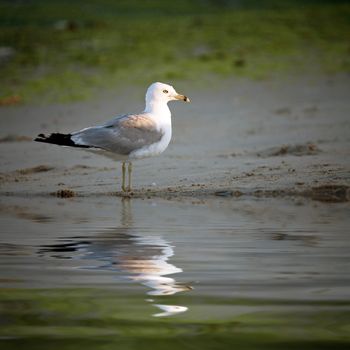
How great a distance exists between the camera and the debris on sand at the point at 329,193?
33.9 ft

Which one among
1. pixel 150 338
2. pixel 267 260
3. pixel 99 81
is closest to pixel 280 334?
pixel 150 338

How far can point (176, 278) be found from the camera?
597 centimetres

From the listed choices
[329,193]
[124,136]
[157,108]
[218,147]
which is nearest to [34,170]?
[124,136]

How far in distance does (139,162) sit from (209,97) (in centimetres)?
550

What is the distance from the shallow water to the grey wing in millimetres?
1922

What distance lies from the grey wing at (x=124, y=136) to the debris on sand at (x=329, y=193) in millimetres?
1986

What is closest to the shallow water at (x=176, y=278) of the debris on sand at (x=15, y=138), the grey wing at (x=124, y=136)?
the grey wing at (x=124, y=136)

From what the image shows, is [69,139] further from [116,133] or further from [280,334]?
[280,334]

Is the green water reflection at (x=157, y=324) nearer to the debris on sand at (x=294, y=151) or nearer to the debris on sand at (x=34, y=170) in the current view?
the debris on sand at (x=34, y=170)

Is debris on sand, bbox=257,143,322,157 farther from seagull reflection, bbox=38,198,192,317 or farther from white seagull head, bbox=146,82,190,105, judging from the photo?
seagull reflection, bbox=38,198,192,317

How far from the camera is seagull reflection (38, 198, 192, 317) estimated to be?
5699mm

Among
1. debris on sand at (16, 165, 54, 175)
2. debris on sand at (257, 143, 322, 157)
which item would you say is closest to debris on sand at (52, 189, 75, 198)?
debris on sand at (16, 165, 54, 175)

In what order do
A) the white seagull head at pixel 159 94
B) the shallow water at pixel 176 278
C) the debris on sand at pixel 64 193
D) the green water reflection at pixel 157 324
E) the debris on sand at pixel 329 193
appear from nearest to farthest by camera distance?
the green water reflection at pixel 157 324 → the shallow water at pixel 176 278 → the debris on sand at pixel 329 193 → the debris on sand at pixel 64 193 → the white seagull head at pixel 159 94

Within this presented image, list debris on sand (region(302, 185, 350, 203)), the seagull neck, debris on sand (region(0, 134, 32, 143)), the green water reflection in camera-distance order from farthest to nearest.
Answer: debris on sand (region(0, 134, 32, 143))
the seagull neck
debris on sand (region(302, 185, 350, 203))
the green water reflection
